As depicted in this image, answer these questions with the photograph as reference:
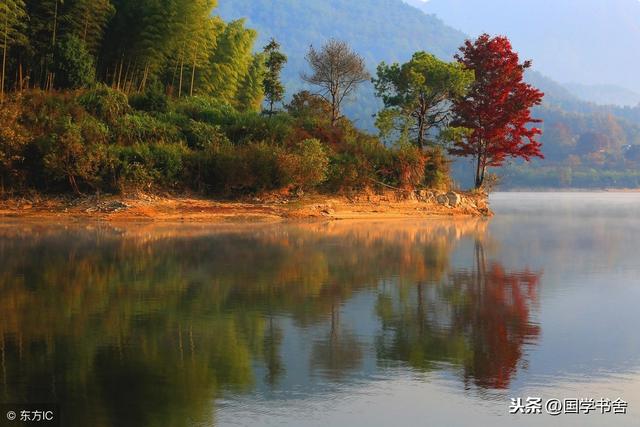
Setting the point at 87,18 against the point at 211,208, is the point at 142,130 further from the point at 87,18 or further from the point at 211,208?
the point at 87,18

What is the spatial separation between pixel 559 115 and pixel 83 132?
17200cm

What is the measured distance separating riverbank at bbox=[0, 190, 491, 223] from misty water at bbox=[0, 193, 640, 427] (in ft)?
30.3

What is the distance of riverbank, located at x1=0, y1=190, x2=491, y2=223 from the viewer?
28625 mm

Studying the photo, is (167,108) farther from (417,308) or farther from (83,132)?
(417,308)

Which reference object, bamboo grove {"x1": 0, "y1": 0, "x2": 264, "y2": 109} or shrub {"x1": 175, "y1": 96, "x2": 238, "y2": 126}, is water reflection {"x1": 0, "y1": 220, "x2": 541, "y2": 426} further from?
bamboo grove {"x1": 0, "y1": 0, "x2": 264, "y2": 109}

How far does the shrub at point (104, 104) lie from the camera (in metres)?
33.2

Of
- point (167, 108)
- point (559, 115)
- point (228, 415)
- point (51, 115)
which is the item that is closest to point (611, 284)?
point (228, 415)

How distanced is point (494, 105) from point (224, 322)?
37031 mm

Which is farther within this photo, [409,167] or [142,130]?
[409,167]

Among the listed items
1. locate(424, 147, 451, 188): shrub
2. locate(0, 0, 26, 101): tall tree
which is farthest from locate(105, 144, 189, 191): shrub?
locate(424, 147, 451, 188): shrub

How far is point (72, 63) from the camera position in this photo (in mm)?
35719

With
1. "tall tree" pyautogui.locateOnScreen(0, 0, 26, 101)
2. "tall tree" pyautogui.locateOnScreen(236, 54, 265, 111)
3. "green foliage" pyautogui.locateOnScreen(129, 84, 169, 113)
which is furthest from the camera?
"tall tree" pyautogui.locateOnScreen(236, 54, 265, 111)

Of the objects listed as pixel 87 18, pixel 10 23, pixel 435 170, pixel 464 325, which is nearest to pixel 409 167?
pixel 435 170

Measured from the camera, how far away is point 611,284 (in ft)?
50.0
